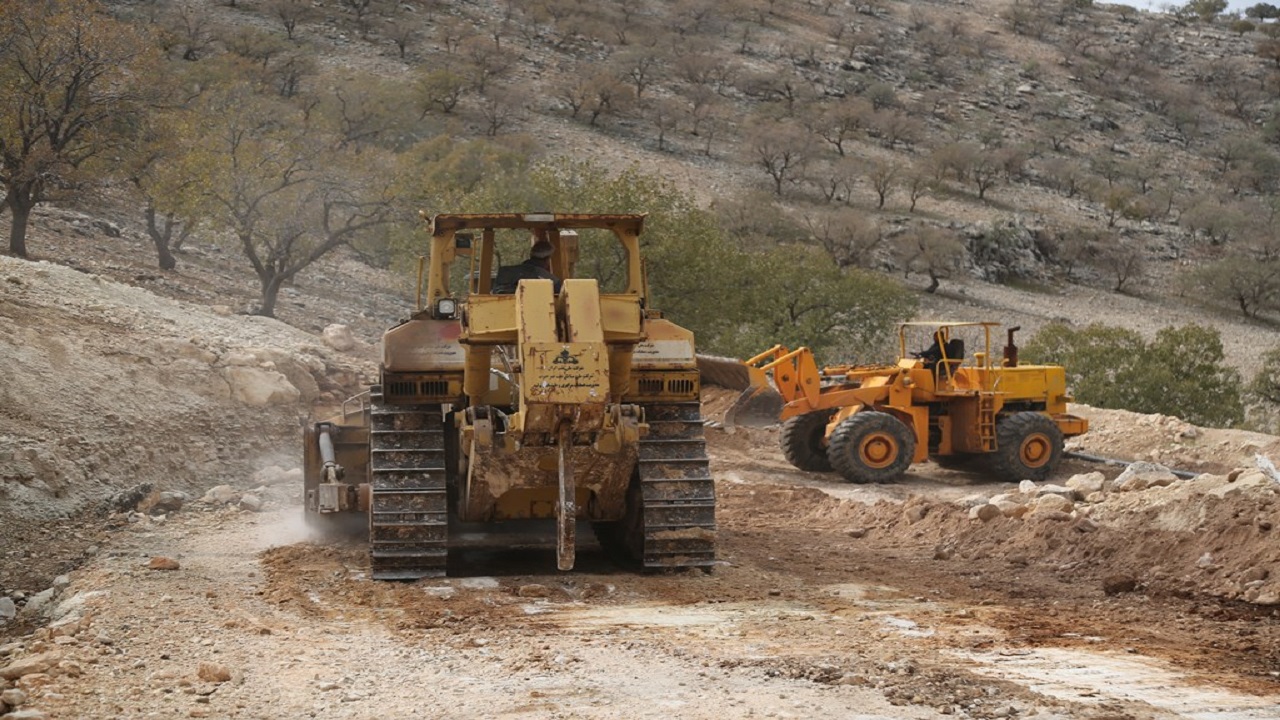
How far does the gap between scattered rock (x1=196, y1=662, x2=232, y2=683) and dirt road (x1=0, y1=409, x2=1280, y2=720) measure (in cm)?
1

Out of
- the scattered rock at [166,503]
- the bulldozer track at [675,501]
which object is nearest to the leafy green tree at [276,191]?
the scattered rock at [166,503]

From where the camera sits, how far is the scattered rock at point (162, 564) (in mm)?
9844

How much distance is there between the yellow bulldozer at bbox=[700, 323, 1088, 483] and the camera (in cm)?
1908

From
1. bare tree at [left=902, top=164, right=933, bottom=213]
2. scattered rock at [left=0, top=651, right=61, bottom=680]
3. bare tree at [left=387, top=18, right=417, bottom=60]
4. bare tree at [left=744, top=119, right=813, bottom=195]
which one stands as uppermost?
bare tree at [left=387, top=18, right=417, bottom=60]

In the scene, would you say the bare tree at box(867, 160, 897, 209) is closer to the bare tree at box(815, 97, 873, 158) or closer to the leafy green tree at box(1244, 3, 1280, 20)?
the bare tree at box(815, 97, 873, 158)

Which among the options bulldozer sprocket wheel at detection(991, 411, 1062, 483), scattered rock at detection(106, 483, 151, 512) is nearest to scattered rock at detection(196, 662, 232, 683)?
→ scattered rock at detection(106, 483, 151, 512)

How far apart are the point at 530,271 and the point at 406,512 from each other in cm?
203

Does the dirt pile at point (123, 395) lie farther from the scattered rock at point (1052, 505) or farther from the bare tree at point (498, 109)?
the bare tree at point (498, 109)

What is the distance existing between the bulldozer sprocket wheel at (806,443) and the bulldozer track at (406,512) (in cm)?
1081

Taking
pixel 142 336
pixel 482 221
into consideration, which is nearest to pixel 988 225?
pixel 142 336

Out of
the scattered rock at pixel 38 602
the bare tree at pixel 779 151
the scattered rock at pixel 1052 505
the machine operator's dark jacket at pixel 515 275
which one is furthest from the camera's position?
the bare tree at pixel 779 151

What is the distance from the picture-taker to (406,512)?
9641 millimetres

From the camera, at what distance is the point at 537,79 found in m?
69.4

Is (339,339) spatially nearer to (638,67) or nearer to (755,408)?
(755,408)
